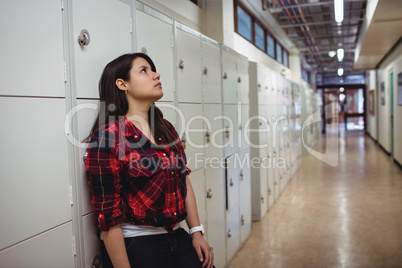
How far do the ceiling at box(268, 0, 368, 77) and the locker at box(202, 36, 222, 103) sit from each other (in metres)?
3.26

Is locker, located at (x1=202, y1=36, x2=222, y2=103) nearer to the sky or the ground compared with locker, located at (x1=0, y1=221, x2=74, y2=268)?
nearer to the sky

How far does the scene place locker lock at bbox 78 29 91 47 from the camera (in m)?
1.45

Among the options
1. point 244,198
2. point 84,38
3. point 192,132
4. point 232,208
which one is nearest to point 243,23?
point 244,198

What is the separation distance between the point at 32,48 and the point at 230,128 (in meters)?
2.37

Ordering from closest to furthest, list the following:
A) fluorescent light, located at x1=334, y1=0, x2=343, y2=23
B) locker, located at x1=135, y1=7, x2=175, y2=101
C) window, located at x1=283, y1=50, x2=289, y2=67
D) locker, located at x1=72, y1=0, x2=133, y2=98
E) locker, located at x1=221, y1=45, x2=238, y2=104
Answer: locker, located at x1=72, y1=0, x2=133, y2=98 < locker, located at x1=135, y1=7, x2=175, y2=101 < locker, located at x1=221, y1=45, x2=238, y2=104 < fluorescent light, located at x1=334, y1=0, x2=343, y2=23 < window, located at x1=283, y1=50, x2=289, y2=67

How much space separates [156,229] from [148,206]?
0.12 m

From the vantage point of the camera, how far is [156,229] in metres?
1.51

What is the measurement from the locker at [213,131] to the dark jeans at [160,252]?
1.27 meters

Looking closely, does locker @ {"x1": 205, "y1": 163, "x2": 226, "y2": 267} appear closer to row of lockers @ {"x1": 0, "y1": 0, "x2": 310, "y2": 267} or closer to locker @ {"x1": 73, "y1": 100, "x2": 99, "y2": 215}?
row of lockers @ {"x1": 0, "y1": 0, "x2": 310, "y2": 267}

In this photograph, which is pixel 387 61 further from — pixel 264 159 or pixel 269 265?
pixel 269 265

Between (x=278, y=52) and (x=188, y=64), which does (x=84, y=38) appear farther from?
(x=278, y=52)

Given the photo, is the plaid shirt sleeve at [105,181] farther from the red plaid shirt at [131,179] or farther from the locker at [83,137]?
the locker at [83,137]

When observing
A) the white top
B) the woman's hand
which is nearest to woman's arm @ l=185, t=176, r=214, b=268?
the woman's hand

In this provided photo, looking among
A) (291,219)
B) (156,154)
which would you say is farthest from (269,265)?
(156,154)
